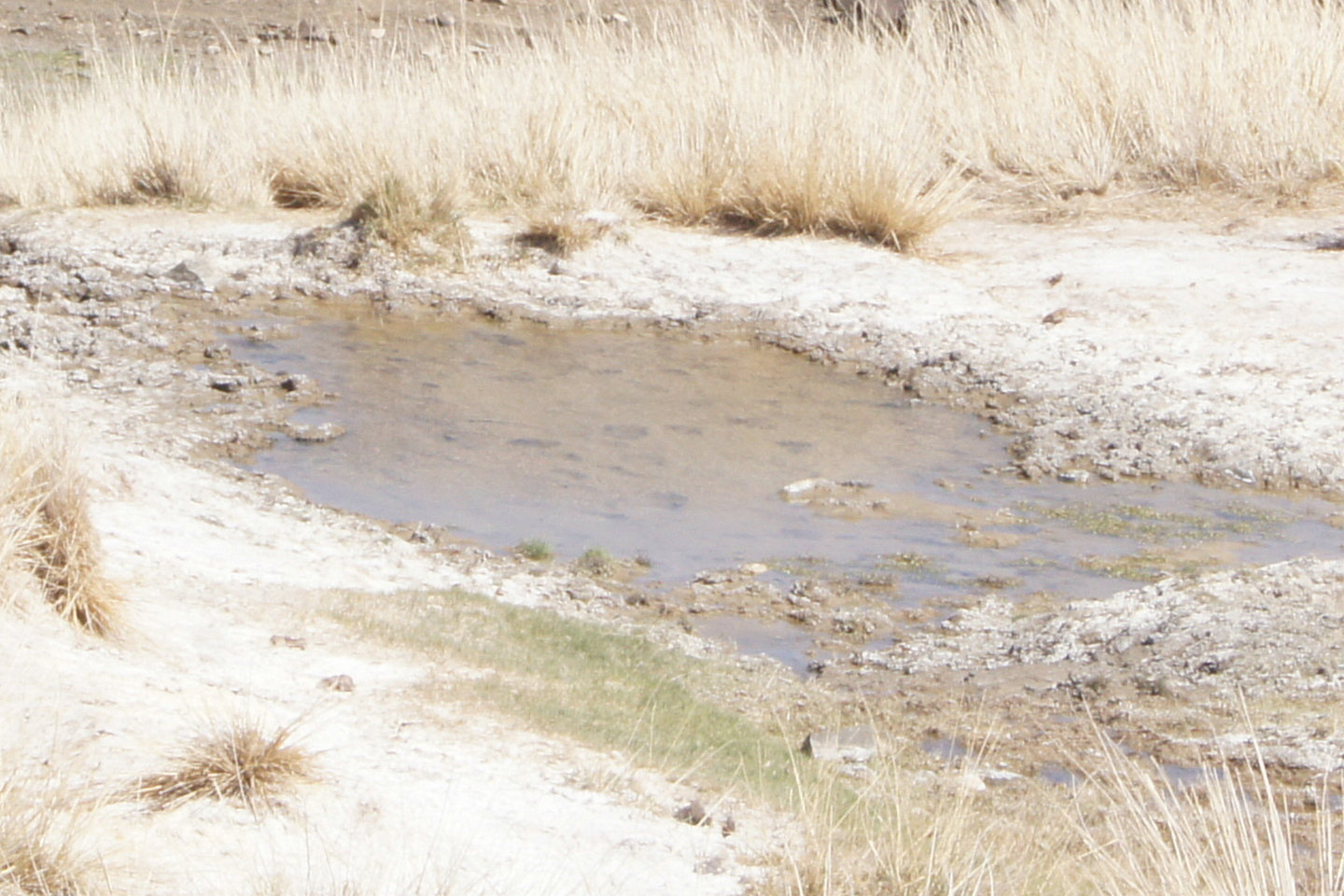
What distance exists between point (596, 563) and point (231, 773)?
106 inches

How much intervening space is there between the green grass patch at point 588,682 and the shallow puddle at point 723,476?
62cm

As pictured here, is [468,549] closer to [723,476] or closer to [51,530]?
[723,476]

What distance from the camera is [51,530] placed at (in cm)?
430

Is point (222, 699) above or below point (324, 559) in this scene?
above

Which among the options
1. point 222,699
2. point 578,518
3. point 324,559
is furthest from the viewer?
point 578,518

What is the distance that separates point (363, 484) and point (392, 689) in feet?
8.21

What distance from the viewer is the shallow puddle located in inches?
237

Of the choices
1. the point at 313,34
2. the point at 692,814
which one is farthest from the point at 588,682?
the point at 313,34

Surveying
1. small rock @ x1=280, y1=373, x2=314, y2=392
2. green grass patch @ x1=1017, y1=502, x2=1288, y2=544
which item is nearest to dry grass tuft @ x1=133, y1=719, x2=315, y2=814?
green grass patch @ x1=1017, y1=502, x2=1288, y2=544

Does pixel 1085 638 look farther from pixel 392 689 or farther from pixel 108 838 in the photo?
pixel 108 838

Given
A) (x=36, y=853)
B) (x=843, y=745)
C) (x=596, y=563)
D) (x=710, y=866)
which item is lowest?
(x=596, y=563)

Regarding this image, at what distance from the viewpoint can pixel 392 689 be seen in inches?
167

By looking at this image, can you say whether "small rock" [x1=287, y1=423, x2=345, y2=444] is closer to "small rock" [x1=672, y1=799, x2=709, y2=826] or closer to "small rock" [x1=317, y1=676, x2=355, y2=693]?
"small rock" [x1=317, y1=676, x2=355, y2=693]

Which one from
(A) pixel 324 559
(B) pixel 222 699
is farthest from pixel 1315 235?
(B) pixel 222 699
